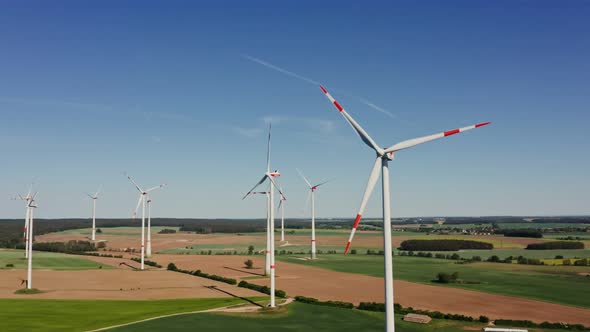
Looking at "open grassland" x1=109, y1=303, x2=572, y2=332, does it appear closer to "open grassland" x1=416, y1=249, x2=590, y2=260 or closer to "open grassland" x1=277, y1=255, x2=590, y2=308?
"open grassland" x1=277, y1=255, x2=590, y2=308

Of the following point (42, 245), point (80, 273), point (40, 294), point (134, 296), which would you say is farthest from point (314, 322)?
point (42, 245)

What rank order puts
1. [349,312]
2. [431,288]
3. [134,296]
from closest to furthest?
[349,312], [134,296], [431,288]

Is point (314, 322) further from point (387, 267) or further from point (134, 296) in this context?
point (134, 296)

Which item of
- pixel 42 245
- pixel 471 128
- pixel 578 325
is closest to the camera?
pixel 471 128

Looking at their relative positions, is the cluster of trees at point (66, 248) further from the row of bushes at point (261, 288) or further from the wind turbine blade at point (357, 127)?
the wind turbine blade at point (357, 127)

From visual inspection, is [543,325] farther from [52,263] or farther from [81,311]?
[52,263]

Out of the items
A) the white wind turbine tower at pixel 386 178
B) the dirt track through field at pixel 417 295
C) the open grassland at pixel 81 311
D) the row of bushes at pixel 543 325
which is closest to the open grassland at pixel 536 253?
Answer: the dirt track through field at pixel 417 295

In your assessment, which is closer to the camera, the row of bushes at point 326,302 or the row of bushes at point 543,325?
the row of bushes at point 543,325

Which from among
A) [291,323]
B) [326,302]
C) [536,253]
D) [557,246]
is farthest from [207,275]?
[557,246]
